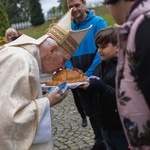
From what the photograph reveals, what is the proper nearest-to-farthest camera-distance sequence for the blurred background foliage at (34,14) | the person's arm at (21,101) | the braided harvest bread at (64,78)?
1. the person's arm at (21,101)
2. the braided harvest bread at (64,78)
3. the blurred background foliage at (34,14)

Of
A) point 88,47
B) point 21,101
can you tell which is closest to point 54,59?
point 21,101

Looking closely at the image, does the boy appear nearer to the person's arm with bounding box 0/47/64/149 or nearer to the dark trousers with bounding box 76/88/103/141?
the person's arm with bounding box 0/47/64/149

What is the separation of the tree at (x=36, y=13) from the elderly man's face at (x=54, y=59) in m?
31.3

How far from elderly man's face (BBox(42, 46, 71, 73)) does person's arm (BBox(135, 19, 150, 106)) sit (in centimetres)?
141

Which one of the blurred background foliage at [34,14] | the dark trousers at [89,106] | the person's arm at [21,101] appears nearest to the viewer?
the person's arm at [21,101]

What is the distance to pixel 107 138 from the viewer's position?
10.0 ft

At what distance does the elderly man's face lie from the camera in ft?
8.33

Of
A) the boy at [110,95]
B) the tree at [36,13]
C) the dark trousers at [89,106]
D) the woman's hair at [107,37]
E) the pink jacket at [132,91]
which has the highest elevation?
the pink jacket at [132,91]

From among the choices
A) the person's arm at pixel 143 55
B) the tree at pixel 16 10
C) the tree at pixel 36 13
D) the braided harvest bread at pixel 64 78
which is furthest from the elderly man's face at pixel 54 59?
the tree at pixel 16 10

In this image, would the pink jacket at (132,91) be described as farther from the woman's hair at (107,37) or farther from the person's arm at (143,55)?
the woman's hair at (107,37)

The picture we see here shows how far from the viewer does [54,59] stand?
255 cm

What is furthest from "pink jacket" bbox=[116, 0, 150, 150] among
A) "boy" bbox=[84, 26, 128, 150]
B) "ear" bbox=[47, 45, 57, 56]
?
"boy" bbox=[84, 26, 128, 150]

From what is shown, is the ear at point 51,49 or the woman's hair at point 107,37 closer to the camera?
the ear at point 51,49

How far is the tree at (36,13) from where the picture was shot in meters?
33.3
